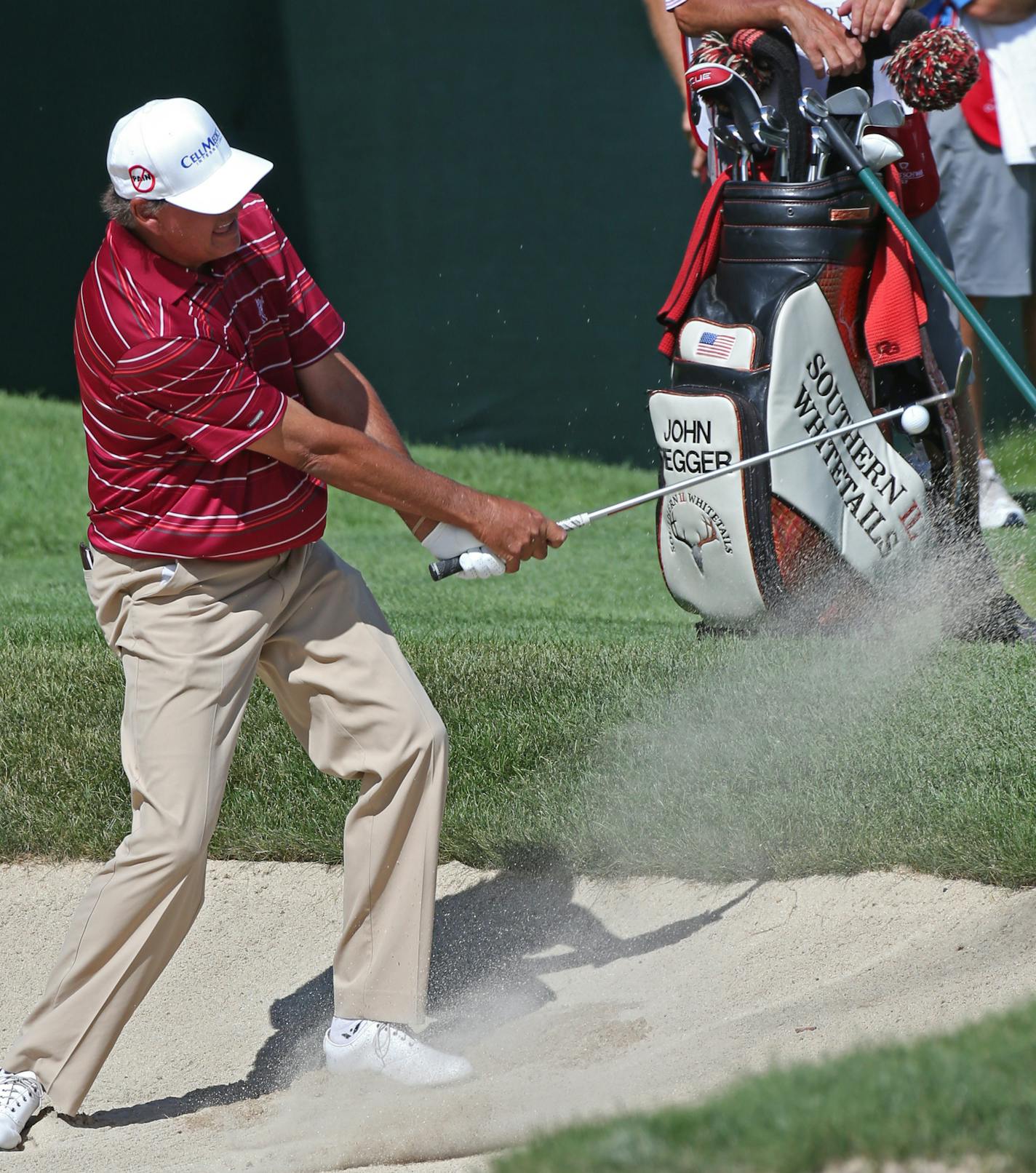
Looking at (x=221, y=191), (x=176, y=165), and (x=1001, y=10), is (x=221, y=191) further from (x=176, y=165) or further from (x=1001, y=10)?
(x=1001, y=10)

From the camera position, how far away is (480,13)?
9.91 meters

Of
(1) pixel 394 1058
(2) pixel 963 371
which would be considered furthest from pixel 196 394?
(2) pixel 963 371

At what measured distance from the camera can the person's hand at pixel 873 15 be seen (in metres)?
5.05

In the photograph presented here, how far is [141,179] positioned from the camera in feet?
10.5

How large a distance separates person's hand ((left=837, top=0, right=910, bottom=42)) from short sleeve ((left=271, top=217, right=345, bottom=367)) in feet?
7.43

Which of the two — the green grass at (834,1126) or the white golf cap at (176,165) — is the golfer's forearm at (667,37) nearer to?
the white golf cap at (176,165)

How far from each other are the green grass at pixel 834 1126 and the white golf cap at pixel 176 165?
1883 millimetres

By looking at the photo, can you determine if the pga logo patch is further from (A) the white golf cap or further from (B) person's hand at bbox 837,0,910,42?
(B) person's hand at bbox 837,0,910,42

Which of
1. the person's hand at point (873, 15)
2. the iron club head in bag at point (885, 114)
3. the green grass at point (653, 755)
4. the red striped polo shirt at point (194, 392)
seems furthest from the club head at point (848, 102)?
the red striped polo shirt at point (194, 392)

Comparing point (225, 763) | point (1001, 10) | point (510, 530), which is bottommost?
point (225, 763)

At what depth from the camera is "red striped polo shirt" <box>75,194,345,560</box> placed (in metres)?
3.23

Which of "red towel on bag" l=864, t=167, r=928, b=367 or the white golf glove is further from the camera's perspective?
"red towel on bag" l=864, t=167, r=928, b=367

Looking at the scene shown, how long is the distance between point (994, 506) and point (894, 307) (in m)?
1.83

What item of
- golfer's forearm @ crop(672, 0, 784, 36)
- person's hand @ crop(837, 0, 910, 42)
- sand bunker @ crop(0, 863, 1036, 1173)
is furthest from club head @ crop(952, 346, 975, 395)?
sand bunker @ crop(0, 863, 1036, 1173)
